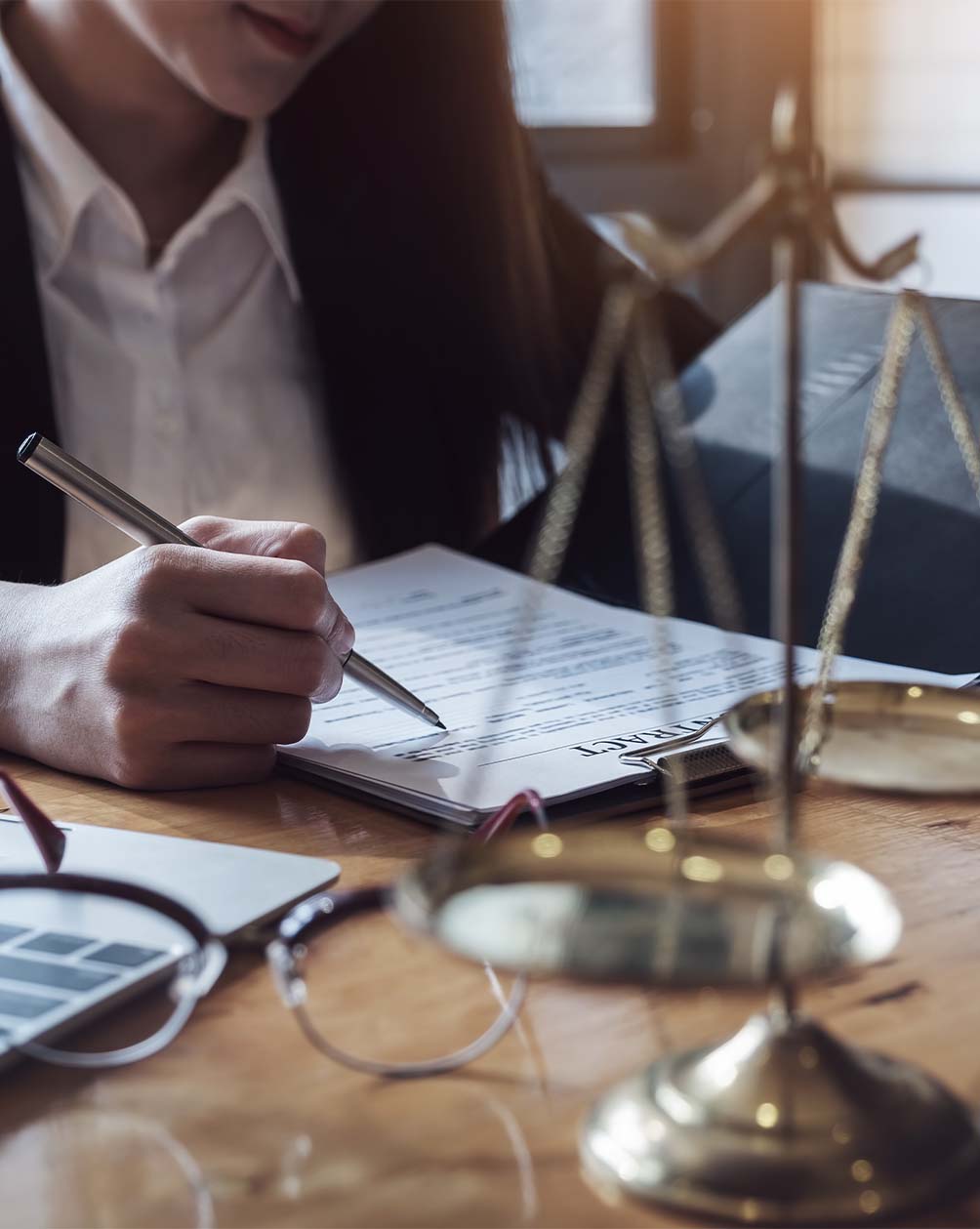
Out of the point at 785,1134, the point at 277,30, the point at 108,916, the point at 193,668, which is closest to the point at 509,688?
the point at 193,668

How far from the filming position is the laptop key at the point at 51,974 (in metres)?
0.40

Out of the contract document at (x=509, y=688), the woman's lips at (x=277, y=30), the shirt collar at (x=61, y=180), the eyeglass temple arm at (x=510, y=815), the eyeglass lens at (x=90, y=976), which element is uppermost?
the woman's lips at (x=277, y=30)

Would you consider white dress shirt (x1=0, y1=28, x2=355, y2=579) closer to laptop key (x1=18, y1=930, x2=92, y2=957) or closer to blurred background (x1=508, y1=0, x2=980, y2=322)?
laptop key (x1=18, y1=930, x2=92, y2=957)

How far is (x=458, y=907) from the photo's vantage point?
0.28 m

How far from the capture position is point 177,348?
3.91ft

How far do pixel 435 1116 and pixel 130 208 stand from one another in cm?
94

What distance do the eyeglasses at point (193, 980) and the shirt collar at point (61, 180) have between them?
81cm

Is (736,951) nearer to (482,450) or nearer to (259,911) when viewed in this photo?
(259,911)

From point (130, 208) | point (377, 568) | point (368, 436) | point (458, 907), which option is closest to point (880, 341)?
point (377, 568)

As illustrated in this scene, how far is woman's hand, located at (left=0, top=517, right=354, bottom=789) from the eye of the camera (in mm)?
584

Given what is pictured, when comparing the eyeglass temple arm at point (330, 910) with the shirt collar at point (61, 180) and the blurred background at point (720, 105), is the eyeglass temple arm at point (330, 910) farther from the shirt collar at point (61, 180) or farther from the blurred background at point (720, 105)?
the blurred background at point (720, 105)

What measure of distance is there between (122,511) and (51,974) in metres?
0.25

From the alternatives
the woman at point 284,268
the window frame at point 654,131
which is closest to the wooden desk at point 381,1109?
the woman at point 284,268

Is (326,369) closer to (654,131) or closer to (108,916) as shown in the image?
(108,916)
